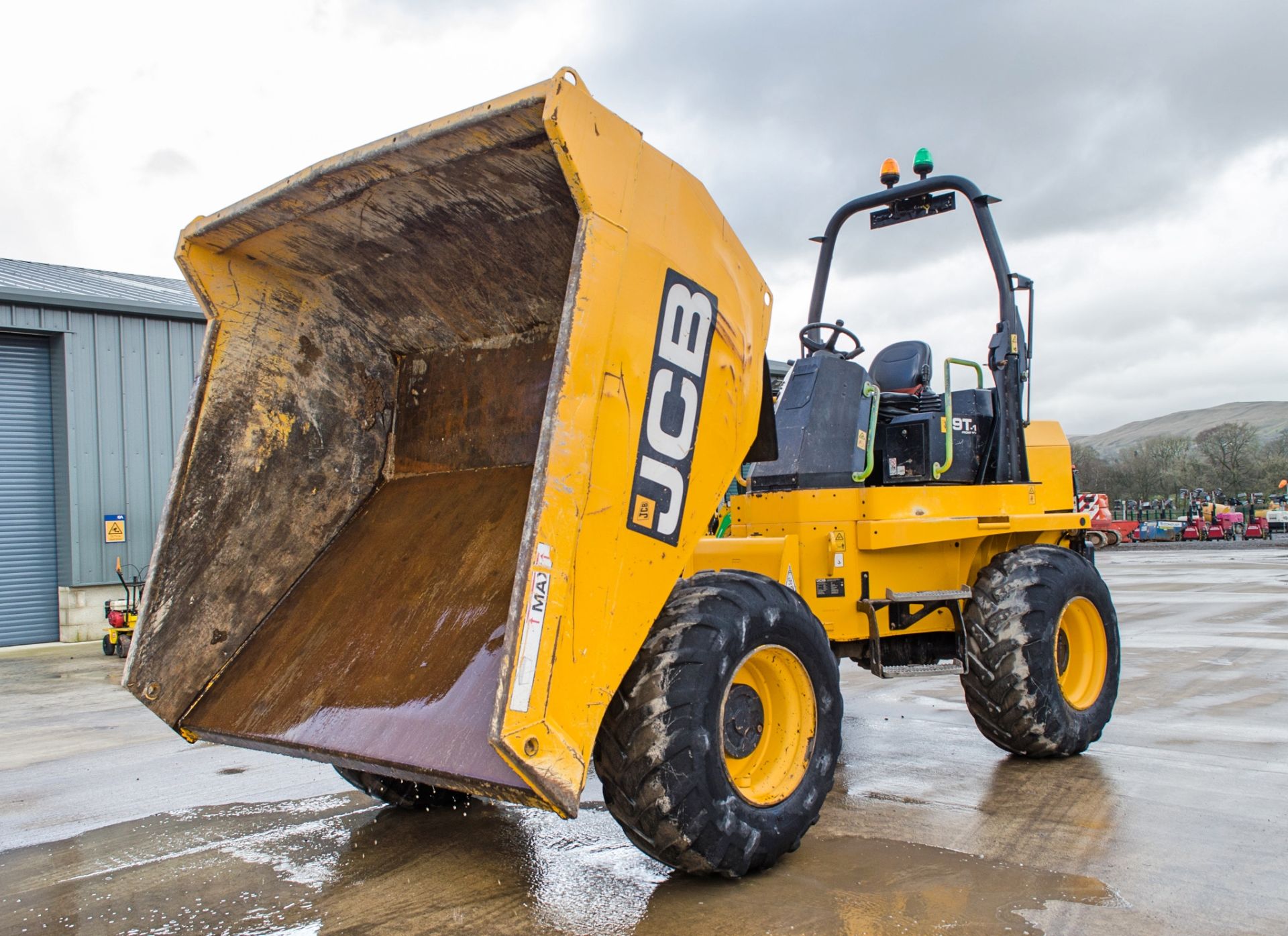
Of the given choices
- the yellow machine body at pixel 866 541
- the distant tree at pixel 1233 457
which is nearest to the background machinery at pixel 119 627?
the yellow machine body at pixel 866 541

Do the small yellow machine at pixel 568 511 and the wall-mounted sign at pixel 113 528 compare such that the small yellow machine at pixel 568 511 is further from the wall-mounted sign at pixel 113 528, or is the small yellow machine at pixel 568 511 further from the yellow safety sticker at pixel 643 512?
the wall-mounted sign at pixel 113 528

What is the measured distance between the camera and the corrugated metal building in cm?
1246

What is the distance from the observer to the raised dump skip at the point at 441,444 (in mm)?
2912

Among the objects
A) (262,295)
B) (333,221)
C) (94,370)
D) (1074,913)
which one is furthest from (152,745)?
(94,370)

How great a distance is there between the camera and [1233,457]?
59062 mm

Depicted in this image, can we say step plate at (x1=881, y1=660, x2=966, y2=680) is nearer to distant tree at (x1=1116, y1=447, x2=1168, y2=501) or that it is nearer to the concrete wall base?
the concrete wall base

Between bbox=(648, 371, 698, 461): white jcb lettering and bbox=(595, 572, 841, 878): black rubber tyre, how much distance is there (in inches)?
19.0

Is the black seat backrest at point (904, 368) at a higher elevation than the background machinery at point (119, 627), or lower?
higher

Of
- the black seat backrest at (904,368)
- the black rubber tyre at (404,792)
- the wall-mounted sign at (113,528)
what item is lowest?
the black rubber tyre at (404,792)

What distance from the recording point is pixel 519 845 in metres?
3.95

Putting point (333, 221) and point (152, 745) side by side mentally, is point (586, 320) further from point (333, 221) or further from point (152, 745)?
point (152, 745)

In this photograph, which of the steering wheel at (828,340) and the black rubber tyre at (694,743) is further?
the steering wheel at (828,340)

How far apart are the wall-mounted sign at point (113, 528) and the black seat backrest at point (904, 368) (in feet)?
34.1

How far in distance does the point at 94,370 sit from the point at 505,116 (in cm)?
1159
